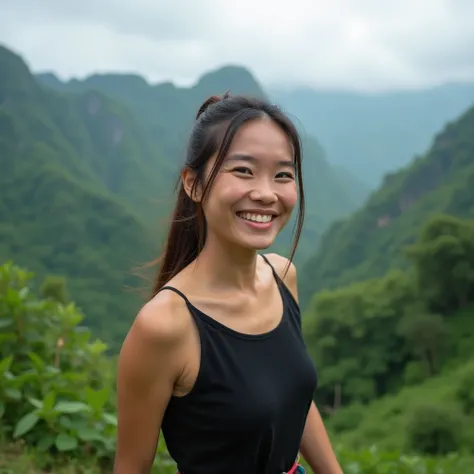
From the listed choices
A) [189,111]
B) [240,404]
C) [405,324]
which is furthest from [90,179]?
[240,404]

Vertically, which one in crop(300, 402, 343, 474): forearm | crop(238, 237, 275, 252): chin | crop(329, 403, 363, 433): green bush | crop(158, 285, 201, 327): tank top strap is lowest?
crop(329, 403, 363, 433): green bush

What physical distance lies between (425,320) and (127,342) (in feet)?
103

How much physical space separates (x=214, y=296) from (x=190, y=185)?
28cm

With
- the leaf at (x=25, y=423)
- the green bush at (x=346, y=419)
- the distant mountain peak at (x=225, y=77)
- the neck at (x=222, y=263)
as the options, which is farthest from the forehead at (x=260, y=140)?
the distant mountain peak at (x=225, y=77)

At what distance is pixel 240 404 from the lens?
57.4 inches

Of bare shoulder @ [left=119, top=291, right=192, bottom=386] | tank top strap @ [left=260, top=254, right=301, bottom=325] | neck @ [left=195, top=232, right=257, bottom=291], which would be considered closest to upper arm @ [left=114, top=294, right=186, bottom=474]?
bare shoulder @ [left=119, top=291, right=192, bottom=386]

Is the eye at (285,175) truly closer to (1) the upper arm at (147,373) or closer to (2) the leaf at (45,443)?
(1) the upper arm at (147,373)

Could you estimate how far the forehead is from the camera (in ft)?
4.93

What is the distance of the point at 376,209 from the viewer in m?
71.2

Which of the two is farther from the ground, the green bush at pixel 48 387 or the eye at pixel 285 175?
the eye at pixel 285 175

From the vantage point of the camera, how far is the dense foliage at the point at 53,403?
2.59m

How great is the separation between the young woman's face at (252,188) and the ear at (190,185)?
0.14 feet

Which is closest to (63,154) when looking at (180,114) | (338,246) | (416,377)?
(338,246)

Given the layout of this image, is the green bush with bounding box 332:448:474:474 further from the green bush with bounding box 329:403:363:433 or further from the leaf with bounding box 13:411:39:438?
the green bush with bounding box 329:403:363:433
